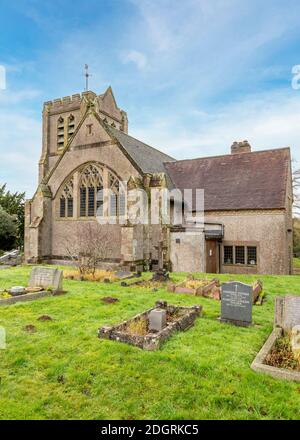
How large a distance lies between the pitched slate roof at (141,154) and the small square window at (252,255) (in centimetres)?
993

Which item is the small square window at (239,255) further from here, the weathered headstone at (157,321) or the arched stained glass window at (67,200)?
the weathered headstone at (157,321)

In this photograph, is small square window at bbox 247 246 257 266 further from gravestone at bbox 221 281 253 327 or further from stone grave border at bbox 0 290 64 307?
stone grave border at bbox 0 290 64 307

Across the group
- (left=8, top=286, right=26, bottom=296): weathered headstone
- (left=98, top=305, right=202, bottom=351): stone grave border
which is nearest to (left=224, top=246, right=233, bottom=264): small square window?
(left=98, top=305, right=202, bottom=351): stone grave border

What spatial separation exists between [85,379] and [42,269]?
29.1ft

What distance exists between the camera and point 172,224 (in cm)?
2462

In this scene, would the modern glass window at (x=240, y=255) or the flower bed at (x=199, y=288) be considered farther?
the modern glass window at (x=240, y=255)

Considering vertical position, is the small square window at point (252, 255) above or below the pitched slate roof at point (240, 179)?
below

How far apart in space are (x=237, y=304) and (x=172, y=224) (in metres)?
15.4

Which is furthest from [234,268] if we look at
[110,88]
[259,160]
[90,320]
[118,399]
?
[110,88]

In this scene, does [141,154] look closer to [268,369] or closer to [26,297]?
[26,297]

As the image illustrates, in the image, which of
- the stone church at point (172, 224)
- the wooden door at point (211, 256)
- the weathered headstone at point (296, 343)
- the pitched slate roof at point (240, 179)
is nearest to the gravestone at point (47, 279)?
the stone church at point (172, 224)

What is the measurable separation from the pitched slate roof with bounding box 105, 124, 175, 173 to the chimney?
7.09 meters

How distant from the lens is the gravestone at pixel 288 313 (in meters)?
8.23
